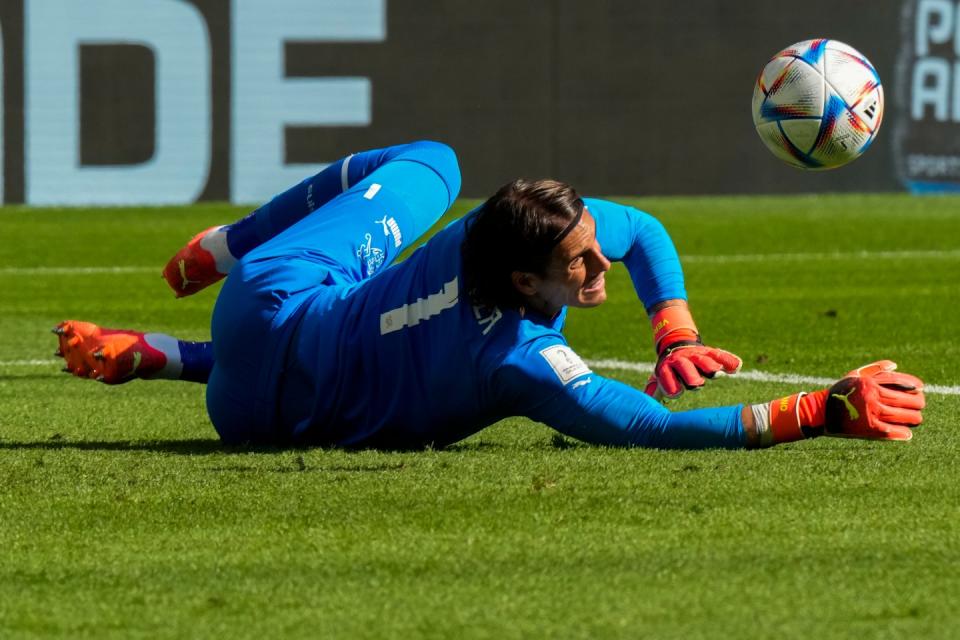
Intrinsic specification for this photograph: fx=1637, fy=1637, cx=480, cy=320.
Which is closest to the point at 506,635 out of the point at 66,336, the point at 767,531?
the point at 767,531

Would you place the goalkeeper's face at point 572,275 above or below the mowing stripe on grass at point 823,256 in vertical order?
above

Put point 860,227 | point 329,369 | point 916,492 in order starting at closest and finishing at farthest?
point 916,492 < point 329,369 < point 860,227

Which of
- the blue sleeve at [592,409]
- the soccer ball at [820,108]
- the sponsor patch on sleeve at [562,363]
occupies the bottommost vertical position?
the blue sleeve at [592,409]

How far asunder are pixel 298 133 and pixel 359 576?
1620 centimetres

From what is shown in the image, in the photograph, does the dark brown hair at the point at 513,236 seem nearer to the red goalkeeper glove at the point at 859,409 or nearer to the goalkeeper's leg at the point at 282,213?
the red goalkeeper glove at the point at 859,409

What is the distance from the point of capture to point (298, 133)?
19078mm

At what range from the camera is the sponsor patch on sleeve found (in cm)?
427

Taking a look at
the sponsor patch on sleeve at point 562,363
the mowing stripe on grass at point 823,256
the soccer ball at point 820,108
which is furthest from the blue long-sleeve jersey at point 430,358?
the mowing stripe on grass at point 823,256

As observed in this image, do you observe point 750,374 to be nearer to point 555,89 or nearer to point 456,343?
point 456,343

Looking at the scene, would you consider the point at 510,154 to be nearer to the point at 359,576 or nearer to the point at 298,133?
the point at 298,133

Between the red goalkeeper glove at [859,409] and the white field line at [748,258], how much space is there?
933cm

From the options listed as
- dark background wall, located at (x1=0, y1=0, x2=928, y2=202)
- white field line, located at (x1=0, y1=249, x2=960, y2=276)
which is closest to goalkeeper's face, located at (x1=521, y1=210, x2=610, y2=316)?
white field line, located at (x1=0, y1=249, x2=960, y2=276)

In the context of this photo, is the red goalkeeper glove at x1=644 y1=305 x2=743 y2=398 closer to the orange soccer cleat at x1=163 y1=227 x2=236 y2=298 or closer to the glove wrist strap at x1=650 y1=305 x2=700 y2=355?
the glove wrist strap at x1=650 y1=305 x2=700 y2=355

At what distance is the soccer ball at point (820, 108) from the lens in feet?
22.1
